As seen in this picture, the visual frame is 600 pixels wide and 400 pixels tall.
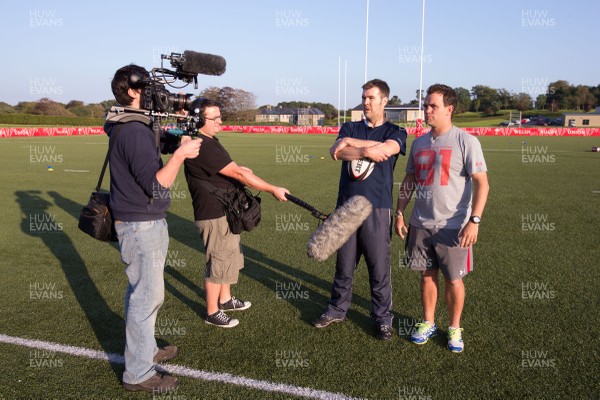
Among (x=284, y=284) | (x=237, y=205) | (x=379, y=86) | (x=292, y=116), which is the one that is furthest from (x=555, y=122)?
A: (x=237, y=205)

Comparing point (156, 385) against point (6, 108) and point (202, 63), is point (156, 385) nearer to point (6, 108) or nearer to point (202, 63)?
point (202, 63)

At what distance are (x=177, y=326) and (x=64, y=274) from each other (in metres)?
2.30

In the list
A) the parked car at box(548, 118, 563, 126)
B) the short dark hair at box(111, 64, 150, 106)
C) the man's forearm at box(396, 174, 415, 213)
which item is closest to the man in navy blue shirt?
the man's forearm at box(396, 174, 415, 213)

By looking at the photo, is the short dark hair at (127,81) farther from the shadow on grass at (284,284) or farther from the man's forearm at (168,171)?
the shadow on grass at (284,284)

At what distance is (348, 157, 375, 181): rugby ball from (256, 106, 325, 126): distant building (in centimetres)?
9270

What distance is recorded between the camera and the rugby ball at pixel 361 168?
4039 mm

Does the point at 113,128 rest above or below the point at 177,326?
above

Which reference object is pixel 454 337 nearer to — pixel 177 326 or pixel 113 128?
pixel 177 326

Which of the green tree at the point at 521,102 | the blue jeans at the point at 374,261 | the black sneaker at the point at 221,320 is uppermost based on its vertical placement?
the green tree at the point at 521,102

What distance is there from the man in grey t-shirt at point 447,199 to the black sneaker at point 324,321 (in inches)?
31.0

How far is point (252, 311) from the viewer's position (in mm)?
4816

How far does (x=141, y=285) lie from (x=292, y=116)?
348ft

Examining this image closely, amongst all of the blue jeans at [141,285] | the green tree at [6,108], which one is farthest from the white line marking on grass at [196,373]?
the green tree at [6,108]

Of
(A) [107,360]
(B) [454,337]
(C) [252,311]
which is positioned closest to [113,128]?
(A) [107,360]
